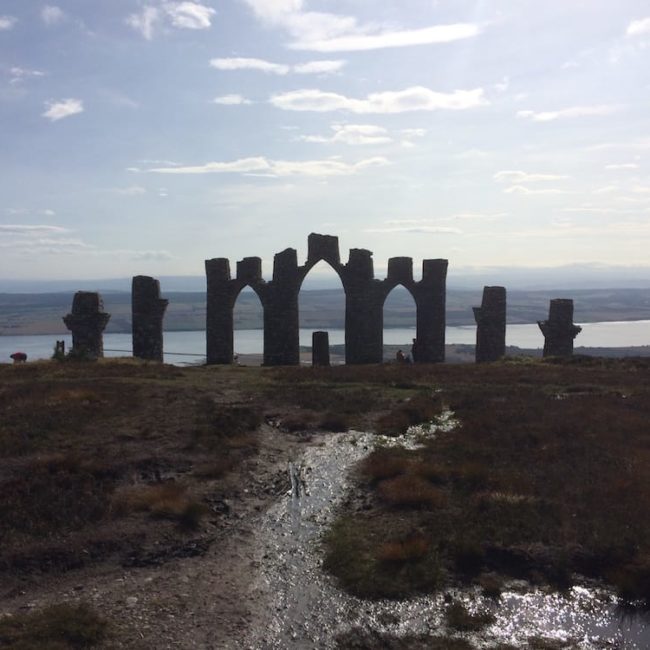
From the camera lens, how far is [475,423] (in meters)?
20.4

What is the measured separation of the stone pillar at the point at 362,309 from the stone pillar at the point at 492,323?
21.0 ft

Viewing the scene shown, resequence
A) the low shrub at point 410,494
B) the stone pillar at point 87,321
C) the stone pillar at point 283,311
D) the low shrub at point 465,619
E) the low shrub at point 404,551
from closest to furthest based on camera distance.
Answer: the low shrub at point 465,619 < the low shrub at point 404,551 < the low shrub at point 410,494 < the stone pillar at point 87,321 < the stone pillar at point 283,311

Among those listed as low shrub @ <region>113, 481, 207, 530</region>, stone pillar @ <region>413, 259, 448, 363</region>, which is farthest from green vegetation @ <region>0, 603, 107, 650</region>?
stone pillar @ <region>413, 259, 448, 363</region>

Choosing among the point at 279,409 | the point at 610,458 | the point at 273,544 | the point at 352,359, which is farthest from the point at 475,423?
the point at 352,359

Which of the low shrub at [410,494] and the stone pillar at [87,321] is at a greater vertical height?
the stone pillar at [87,321]

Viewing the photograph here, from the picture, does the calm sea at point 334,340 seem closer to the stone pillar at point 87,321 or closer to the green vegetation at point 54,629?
the stone pillar at point 87,321

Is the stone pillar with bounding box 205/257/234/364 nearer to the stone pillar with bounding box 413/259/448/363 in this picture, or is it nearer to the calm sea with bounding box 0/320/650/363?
the stone pillar with bounding box 413/259/448/363

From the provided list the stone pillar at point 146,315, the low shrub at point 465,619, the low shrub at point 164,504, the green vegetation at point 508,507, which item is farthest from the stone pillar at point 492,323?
the low shrub at point 465,619

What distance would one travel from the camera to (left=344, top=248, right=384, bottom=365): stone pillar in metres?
41.9

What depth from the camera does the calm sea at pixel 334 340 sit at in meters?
118

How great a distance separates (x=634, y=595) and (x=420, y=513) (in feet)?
13.6

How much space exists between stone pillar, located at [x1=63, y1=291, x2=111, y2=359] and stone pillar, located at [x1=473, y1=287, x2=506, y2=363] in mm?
22132

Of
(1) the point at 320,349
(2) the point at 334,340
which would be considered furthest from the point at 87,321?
(2) the point at 334,340

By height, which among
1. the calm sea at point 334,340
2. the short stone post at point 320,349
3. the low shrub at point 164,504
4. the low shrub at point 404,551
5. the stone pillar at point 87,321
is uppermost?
the stone pillar at point 87,321
